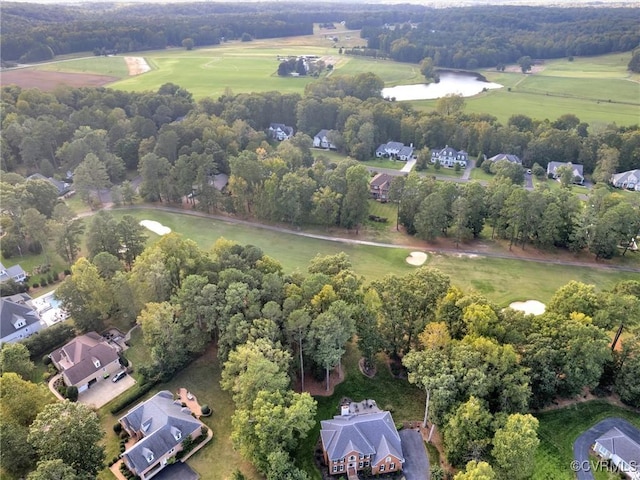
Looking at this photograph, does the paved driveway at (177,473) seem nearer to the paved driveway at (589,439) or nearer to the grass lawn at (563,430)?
the grass lawn at (563,430)

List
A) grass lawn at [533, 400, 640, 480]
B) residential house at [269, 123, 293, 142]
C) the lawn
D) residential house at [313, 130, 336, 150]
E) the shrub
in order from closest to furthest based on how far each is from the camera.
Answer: grass lawn at [533, 400, 640, 480] → the shrub → the lawn → residential house at [313, 130, 336, 150] → residential house at [269, 123, 293, 142]

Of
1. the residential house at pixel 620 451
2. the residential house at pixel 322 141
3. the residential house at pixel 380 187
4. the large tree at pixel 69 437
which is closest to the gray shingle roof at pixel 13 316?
the large tree at pixel 69 437

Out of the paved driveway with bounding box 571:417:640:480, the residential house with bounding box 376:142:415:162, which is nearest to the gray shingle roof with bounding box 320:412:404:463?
the paved driveway with bounding box 571:417:640:480

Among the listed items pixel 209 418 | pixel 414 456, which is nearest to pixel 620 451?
pixel 414 456

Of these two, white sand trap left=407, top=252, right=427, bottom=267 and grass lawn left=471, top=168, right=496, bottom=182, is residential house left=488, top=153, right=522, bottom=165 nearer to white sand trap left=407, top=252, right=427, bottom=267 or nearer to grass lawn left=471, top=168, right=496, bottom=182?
grass lawn left=471, top=168, right=496, bottom=182

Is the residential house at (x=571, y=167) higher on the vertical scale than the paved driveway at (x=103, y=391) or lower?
higher

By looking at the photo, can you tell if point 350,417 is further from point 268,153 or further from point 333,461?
point 268,153

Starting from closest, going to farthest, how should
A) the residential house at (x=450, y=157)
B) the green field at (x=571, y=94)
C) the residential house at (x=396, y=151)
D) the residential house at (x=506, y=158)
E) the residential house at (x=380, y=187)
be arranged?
1. the residential house at (x=380, y=187)
2. the residential house at (x=506, y=158)
3. the residential house at (x=450, y=157)
4. the residential house at (x=396, y=151)
5. the green field at (x=571, y=94)


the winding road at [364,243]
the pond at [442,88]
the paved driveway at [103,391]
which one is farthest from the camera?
the pond at [442,88]
